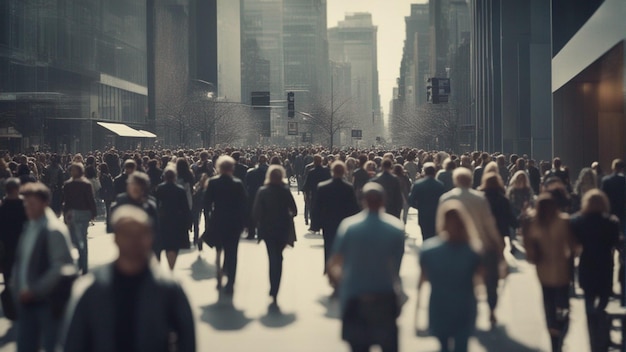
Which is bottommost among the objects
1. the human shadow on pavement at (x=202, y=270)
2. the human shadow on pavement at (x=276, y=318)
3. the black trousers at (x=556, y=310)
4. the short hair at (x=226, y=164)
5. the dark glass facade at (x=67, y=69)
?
the human shadow on pavement at (x=276, y=318)

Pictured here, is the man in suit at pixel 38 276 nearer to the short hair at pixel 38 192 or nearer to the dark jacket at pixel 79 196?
the short hair at pixel 38 192

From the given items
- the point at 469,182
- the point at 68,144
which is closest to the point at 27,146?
the point at 68,144

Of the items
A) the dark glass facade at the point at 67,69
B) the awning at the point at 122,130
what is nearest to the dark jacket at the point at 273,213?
the dark glass facade at the point at 67,69

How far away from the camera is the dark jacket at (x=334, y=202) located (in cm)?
1436

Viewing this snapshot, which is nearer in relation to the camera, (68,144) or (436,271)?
(436,271)

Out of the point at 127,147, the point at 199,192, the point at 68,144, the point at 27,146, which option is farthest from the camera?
the point at 127,147

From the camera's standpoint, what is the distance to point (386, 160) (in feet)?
56.6

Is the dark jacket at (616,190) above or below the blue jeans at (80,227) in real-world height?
above

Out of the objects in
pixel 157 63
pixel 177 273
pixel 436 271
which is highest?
pixel 157 63

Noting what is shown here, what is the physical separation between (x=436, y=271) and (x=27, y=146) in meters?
59.6

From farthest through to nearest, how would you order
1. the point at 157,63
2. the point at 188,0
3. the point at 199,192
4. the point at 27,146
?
1. the point at 188,0
2. the point at 157,63
3. the point at 27,146
4. the point at 199,192

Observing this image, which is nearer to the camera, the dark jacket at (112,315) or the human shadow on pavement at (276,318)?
the dark jacket at (112,315)

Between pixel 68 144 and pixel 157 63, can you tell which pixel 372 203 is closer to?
pixel 68 144

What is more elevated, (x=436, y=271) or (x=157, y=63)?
(x=157, y=63)
